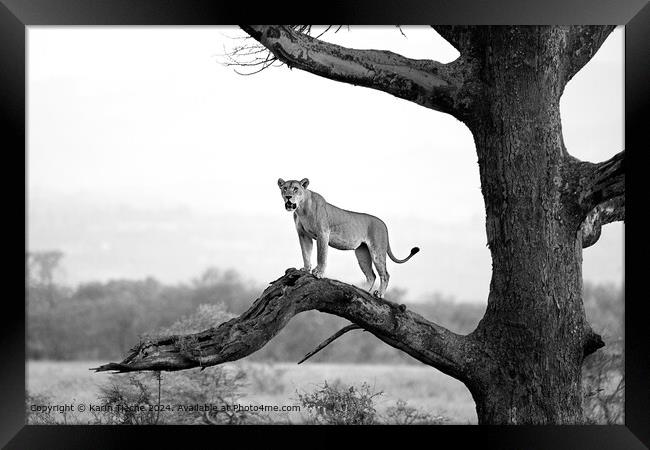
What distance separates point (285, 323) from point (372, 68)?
2191 mm

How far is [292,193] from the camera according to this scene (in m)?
6.48

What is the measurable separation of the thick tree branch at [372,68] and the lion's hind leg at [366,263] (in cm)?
130

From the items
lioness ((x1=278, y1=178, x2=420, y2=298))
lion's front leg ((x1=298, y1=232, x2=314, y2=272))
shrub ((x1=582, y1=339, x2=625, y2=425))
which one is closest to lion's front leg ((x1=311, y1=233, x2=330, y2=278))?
lioness ((x1=278, y1=178, x2=420, y2=298))

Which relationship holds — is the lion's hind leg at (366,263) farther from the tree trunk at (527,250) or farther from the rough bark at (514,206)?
the tree trunk at (527,250)

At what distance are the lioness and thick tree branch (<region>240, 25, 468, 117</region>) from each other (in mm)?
981

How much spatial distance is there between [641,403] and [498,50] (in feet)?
9.95

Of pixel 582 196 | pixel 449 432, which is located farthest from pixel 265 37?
pixel 449 432

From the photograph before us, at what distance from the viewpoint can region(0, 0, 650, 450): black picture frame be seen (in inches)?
248

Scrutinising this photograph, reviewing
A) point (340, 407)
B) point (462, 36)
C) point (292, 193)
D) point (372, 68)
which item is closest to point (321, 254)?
point (292, 193)

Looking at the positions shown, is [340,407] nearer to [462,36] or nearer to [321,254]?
[321,254]

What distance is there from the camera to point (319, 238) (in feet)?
21.5

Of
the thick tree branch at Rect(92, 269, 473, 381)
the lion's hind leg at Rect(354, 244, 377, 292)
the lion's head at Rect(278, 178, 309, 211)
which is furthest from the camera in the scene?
the lion's hind leg at Rect(354, 244, 377, 292)

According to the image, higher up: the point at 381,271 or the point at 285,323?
the point at 381,271

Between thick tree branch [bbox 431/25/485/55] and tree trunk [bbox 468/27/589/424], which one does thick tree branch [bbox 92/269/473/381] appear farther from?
thick tree branch [bbox 431/25/485/55]
